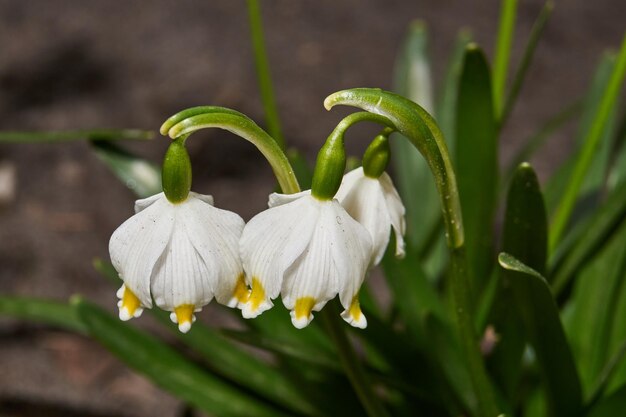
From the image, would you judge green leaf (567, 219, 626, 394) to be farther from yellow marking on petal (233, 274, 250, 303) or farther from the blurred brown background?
the blurred brown background

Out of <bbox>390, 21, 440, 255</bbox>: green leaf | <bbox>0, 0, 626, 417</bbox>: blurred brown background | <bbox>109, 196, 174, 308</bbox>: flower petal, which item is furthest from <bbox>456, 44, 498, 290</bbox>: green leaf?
<bbox>0, 0, 626, 417</bbox>: blurred brown background

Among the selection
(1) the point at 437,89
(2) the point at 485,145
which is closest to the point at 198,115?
(2) the point at 485,145

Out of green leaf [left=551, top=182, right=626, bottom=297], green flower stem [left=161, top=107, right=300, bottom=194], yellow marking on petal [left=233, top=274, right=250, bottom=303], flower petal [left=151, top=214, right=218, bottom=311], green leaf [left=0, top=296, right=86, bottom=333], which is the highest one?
green flower stem [left=161, top=107, right=300, bottom=194]

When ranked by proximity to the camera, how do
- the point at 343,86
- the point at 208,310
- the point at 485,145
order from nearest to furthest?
the point at 485,145 < the point at 208,310 < the point at 343,86

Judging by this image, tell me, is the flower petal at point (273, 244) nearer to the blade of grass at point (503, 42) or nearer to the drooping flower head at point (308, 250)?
the drooping flower head at point (308, 250)

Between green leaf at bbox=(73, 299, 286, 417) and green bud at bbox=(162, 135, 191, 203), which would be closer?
green bud at bbox=(162, 135, 191, 203)

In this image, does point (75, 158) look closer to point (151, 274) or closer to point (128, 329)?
point (128, 329)
